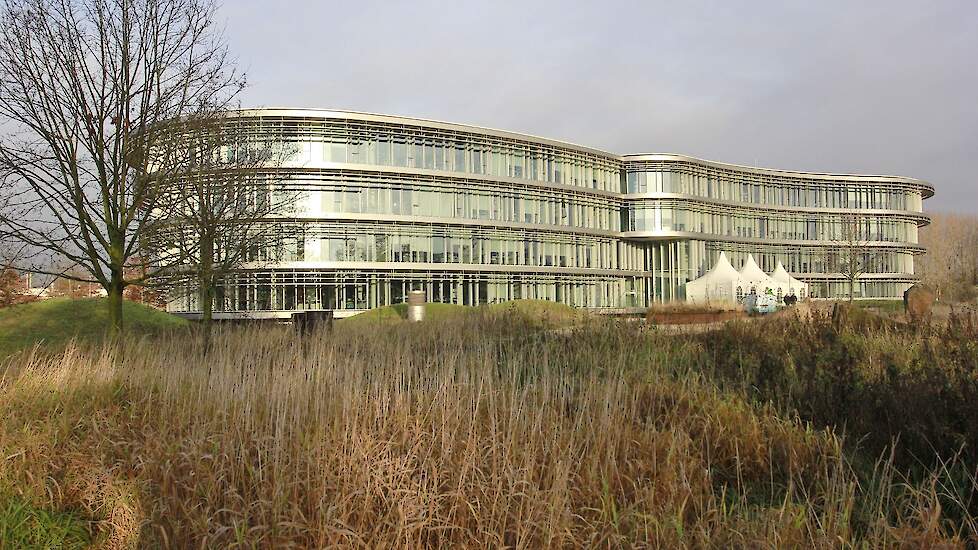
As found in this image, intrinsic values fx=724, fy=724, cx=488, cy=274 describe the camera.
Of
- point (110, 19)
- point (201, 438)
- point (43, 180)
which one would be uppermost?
point (110, 19)

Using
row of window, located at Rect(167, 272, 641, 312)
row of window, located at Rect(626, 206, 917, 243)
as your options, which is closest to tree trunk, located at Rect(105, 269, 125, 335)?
row of window, located at Rect(167, 272, 641, 312)

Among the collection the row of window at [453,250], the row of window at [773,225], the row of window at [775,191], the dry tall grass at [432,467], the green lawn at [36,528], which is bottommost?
the green lawn at [36,528]

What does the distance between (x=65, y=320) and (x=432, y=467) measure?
2015 centimetres

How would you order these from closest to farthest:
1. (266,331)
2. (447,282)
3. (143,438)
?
1. (143,438)
2. (266,331)
3. (447,282)

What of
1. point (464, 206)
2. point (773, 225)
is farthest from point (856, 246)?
point (464, 206)

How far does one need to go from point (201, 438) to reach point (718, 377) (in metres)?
6.12

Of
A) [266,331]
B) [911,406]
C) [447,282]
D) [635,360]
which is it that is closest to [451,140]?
[447,282]

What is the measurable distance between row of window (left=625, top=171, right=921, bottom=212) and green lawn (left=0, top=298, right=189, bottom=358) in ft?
148

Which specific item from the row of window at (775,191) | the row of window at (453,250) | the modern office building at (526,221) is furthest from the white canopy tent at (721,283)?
the row of window at (775,191)

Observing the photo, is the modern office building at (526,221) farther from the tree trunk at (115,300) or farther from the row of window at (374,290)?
the tree trunk at (115,300)

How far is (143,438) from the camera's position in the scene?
6.60 meters

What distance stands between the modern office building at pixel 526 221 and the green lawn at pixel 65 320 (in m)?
2.96

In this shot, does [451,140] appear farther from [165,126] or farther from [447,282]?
[165,126]

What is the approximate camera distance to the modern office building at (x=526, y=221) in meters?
44.1
